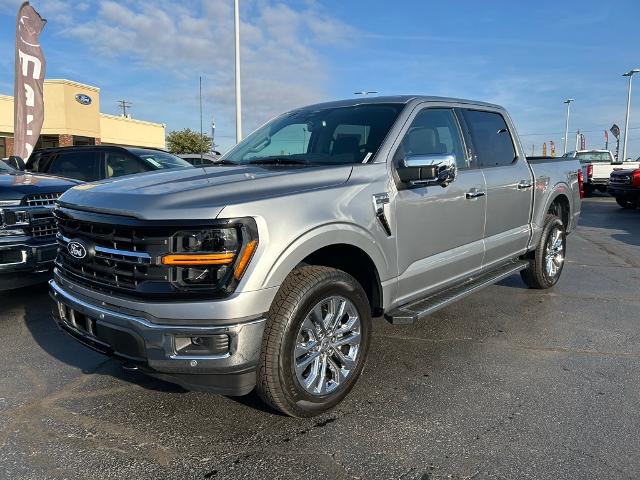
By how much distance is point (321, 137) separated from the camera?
4066mm

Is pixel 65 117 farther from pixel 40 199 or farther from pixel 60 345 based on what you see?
pixel 60 345

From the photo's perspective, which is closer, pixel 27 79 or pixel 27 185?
pixel 27 185

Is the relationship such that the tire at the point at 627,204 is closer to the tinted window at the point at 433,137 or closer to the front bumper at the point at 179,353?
the tinted window at the point at 433,137

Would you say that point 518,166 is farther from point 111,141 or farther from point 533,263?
point 111,141

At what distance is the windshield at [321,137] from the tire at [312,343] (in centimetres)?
99

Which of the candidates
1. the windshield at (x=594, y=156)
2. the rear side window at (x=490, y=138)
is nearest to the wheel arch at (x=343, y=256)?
the rear side window at (x=490, y=138)

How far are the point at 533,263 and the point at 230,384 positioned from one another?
13.6 ft

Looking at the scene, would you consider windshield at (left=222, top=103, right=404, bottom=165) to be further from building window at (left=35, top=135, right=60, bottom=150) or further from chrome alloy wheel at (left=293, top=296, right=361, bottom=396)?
building window at (left=35, top=135, right=60, bottom=150)

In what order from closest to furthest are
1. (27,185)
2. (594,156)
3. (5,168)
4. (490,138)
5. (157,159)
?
(490,138) < (27,185) < (5,168) < (157,159) < (594,156)

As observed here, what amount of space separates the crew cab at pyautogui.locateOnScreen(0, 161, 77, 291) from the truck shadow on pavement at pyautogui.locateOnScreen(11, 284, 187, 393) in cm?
46

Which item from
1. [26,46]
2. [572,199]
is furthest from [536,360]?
[26,46]

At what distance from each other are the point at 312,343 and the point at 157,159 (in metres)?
6.11

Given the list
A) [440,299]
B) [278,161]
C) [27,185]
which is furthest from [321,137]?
[27,185]

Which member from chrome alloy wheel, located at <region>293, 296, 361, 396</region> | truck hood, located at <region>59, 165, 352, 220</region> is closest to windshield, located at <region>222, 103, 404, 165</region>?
truck hood, located at <region>59, 165, 352, 220</region>
